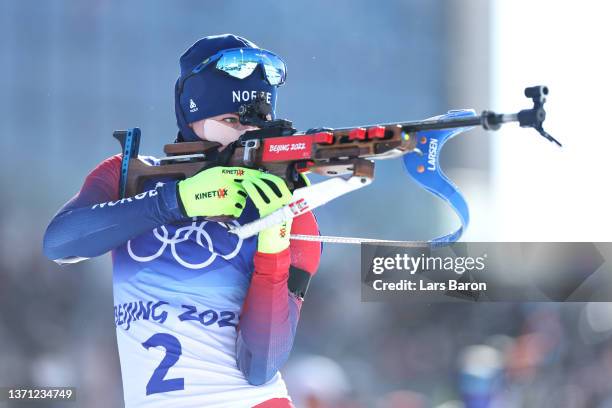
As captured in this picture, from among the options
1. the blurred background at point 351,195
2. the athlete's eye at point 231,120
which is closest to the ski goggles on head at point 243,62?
the athlete's eye at point 231,120

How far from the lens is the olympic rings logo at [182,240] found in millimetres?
2311

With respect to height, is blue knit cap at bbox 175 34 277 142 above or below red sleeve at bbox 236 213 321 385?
above

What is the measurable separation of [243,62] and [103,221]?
608 millimetres

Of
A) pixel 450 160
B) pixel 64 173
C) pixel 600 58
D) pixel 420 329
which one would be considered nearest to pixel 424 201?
pixel 450 160

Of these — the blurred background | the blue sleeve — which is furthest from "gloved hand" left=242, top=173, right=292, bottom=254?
the blurred background

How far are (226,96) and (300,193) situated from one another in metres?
0.49

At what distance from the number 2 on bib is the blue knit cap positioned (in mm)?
587

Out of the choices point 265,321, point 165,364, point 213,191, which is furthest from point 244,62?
point 165,364

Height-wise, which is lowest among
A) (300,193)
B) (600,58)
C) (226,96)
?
(300,193)

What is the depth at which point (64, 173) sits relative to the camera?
15.7 ft

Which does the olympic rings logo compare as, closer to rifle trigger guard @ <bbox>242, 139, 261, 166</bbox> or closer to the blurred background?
rifle trigger guard @ <bbox>242, 139, 261, 166</bbox>

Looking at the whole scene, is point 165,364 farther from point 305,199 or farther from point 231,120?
point 231,120

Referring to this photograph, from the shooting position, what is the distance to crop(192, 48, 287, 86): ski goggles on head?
8.05 feet

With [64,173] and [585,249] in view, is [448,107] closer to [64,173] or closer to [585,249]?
[585,249]
